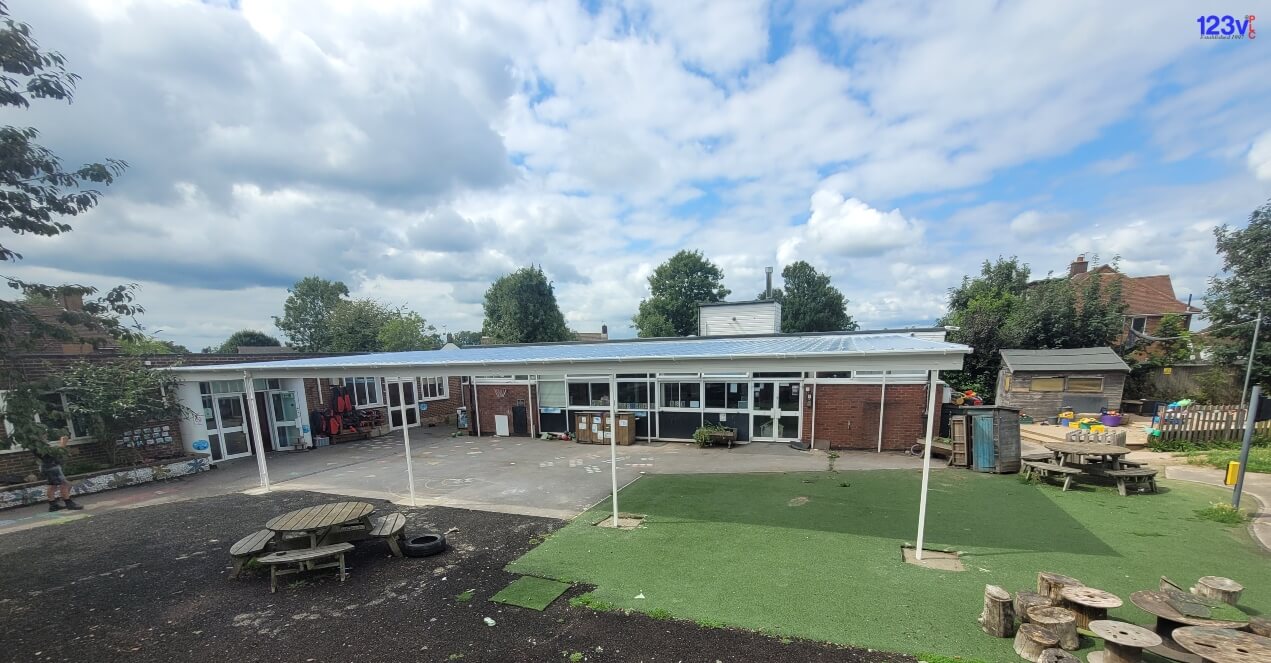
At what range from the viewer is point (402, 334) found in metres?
34.3

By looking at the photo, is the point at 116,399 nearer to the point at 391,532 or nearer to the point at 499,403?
the point at 499,403

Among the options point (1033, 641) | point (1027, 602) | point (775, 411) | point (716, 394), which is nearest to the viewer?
point (1033, 641)

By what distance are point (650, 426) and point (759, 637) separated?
1052 cm

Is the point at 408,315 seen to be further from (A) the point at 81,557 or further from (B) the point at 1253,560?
(B) the point at 1253,560

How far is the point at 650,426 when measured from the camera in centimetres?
1434

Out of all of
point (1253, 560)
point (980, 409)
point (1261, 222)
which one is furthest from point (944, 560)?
point (1261, 222)

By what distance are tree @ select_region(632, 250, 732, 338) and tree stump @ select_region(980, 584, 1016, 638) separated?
103 feet

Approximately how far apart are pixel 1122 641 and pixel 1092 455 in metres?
7.16

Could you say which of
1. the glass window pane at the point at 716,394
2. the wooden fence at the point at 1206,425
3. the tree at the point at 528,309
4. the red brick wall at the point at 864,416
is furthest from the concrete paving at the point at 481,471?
the tree at the point at 528,309

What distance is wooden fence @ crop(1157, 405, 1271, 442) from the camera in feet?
34.7

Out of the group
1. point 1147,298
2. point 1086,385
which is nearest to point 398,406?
point 1086,385

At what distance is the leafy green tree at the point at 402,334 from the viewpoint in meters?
33.6

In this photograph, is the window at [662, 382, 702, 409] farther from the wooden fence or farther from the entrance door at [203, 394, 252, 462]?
the entrance door at [203, 394, 252, 462]

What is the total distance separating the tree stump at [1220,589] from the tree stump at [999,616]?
205cm
